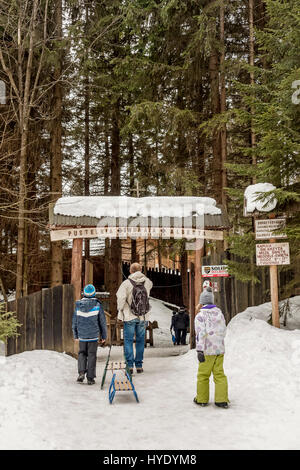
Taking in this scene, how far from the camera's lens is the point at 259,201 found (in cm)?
855

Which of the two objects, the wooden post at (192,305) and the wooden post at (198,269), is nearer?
the wooden post at (198,269)

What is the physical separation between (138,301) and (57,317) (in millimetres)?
2403

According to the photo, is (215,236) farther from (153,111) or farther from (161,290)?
(161,290)

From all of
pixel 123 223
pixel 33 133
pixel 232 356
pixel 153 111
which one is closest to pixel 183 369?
pixel 232 356

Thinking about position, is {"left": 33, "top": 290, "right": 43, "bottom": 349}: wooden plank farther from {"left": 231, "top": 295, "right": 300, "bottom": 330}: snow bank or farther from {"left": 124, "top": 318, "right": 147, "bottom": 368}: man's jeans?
{"left": 231, "top": 295, "right": 300, "bottom": 330}: snow bank

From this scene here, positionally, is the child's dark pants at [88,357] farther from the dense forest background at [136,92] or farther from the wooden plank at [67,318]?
the dense forest background at [136,92]

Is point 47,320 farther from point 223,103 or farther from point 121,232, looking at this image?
point 223,103

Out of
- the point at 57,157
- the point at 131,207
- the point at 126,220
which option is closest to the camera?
the point at 126,220

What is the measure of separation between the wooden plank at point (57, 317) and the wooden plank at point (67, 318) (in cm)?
7

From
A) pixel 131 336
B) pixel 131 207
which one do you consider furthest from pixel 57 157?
pixel 131 336

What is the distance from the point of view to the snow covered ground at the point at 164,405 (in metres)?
4.70

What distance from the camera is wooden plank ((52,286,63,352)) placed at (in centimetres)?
981

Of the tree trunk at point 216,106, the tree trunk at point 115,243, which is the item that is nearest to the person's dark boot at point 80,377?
the tree trunk at point 216,106

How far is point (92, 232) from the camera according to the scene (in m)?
9.85
